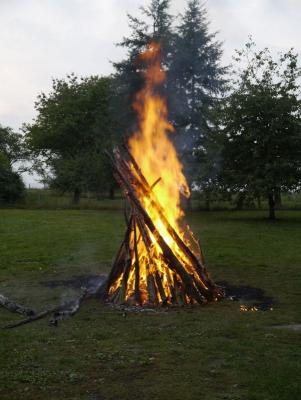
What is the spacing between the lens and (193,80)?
115ft

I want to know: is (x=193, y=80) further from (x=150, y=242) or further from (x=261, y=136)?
(x=150, y=242)

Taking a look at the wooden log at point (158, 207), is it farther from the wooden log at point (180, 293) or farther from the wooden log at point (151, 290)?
the wooden log at point (151, 290)

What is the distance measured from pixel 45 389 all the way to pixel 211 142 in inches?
970

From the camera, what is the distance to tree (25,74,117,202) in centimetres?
4247

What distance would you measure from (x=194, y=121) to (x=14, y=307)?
28.7 m

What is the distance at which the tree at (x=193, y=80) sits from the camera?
3325cm

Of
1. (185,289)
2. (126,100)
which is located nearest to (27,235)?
(185,289)

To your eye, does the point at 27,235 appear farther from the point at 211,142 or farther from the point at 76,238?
the point at 211,142

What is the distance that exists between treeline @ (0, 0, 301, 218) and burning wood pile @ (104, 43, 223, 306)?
9.57m

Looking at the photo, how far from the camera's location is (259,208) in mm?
37438

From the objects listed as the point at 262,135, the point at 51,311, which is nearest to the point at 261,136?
the point at 262,135

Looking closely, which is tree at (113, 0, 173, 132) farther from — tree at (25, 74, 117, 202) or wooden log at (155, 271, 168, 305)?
wooden log at (155, 271, 168, 305)

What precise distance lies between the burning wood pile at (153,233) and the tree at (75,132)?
30590 millimetres

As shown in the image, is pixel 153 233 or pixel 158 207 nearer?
pixel 153 233
